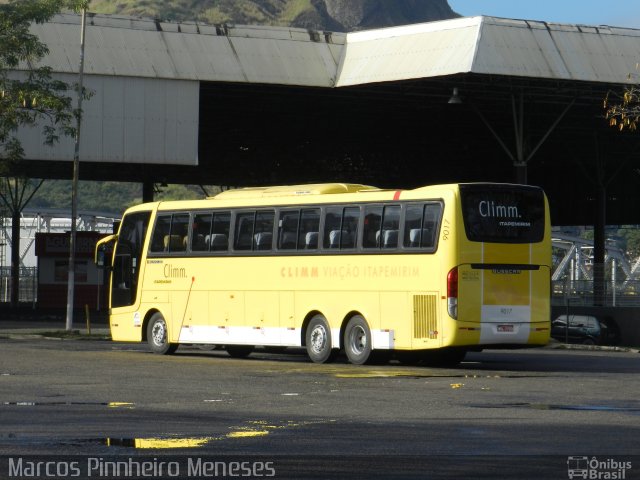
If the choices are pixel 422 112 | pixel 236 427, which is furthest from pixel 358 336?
pixel 422 112

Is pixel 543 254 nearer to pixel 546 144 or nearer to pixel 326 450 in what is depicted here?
pixel 326 450

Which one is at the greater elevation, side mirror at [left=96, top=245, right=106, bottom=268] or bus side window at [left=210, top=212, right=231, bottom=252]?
bus side window at [left=210, top=212, right=231, bottom=252]

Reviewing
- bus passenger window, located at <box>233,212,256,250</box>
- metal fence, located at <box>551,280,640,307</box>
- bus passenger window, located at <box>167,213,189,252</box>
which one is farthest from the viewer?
metal fence, located at <box>551,280,640,307</box>

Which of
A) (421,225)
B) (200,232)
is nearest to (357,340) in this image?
(421,225)

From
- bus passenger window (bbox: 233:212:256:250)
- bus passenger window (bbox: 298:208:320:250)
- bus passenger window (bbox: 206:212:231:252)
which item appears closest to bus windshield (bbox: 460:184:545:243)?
bus passenger window (bbox: 298:208:320:250)

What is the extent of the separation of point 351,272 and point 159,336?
20.1 ft

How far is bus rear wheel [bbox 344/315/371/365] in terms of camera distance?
26.3 meters

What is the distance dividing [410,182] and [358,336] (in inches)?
1610

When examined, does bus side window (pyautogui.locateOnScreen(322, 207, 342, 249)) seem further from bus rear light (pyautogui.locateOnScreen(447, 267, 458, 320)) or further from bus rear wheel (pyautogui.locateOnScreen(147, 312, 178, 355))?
bus rear wheel (pyautogui.locateOnScreen(147, 312, 178, 355))

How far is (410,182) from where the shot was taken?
220 feet

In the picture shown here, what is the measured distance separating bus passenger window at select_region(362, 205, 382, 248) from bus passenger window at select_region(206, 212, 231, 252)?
3.95 m

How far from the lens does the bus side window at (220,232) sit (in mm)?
29562

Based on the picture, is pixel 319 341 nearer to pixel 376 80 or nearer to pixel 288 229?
pixel 288 229

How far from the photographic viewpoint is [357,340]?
26719 mm
